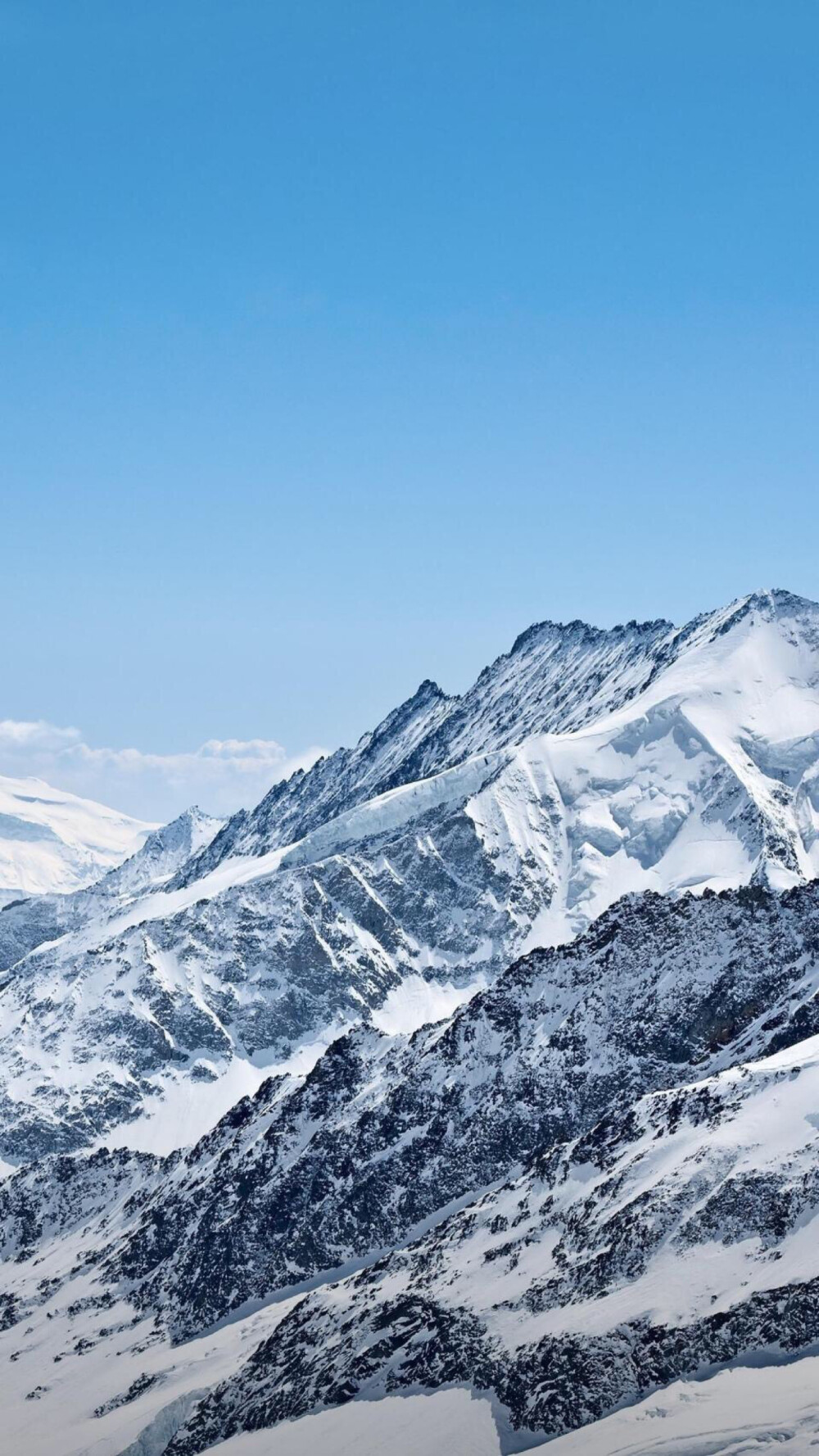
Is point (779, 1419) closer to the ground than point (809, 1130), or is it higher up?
closer to the ground

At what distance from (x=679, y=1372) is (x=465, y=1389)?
29.3m

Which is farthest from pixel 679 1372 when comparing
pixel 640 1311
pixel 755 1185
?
pixel 755 1185

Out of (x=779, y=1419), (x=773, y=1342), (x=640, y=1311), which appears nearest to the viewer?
(x=779, y=1419)

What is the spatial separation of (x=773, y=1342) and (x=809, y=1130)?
1168 inches

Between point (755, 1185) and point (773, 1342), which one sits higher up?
point (755, 1185)

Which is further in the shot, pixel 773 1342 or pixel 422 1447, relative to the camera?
pixel 422 1447

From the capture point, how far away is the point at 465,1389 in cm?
19950

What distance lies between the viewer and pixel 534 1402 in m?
190

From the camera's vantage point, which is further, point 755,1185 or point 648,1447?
point 755,1185

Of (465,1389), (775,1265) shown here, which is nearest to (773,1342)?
(775,1265)

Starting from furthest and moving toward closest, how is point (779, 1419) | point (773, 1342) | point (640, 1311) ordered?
point (640, 1311) < point (773, 1342) < point (779, 1419)

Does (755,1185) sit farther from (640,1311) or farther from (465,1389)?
(465,1389)

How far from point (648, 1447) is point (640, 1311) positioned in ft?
62.8

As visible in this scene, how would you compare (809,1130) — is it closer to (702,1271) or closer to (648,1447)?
(702,1271)
